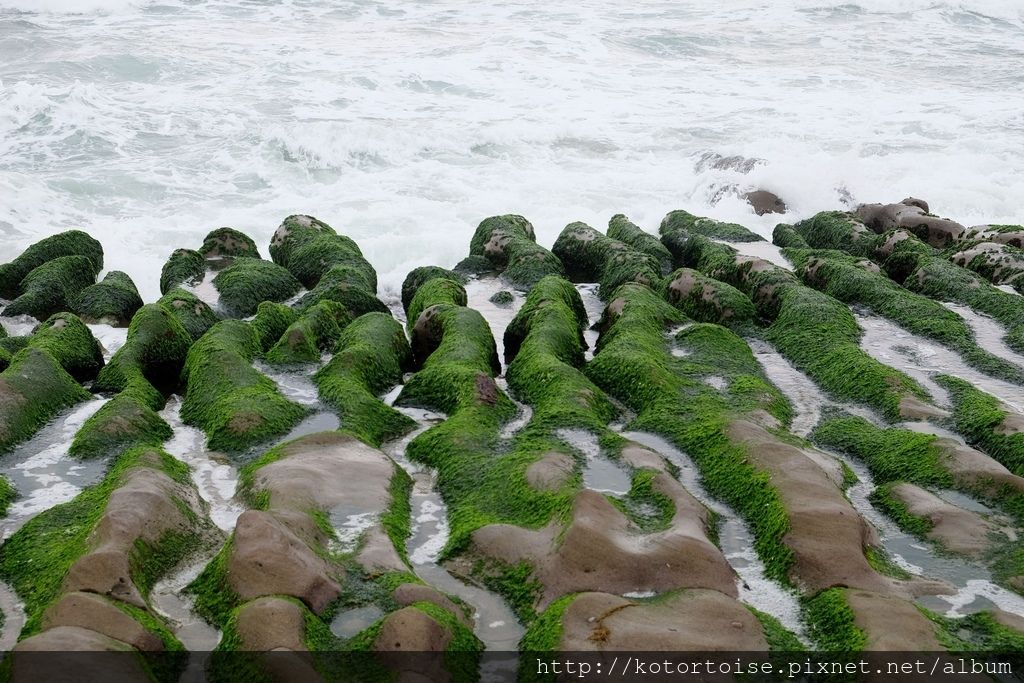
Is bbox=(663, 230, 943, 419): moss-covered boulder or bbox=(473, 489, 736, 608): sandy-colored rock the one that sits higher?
bbox=(473, 489, 736, 608): sandy-colored rock

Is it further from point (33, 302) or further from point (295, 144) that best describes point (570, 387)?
point (295, 144)

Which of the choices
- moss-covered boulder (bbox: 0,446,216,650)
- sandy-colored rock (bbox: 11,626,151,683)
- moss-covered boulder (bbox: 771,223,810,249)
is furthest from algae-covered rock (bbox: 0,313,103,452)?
moss-covered boulder (bbox: 771,223,810,249)

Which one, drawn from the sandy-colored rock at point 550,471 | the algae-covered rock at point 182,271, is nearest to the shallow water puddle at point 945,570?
the sandy-colored rock at point 550,471

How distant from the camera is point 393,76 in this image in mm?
32125

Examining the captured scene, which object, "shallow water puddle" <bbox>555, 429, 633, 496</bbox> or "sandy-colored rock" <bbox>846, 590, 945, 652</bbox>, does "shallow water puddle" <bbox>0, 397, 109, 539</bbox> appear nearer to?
"shallow water puddle" <bbox>555, 429, 633, 496</bbox>

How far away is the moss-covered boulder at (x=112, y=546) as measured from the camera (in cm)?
565

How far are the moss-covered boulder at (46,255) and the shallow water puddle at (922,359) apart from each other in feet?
40.4

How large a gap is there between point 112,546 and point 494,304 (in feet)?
28.7

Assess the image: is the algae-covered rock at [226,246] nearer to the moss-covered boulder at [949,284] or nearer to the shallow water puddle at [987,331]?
the moss-covered boulder at [949,284]

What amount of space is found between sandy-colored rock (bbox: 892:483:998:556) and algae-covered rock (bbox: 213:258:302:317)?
9.75 metres

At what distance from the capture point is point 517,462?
802 cm

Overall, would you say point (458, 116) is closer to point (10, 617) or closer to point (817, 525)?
point (817, 525)

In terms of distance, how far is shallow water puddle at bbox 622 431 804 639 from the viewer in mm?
6207

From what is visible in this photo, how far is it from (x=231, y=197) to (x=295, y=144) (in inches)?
148
